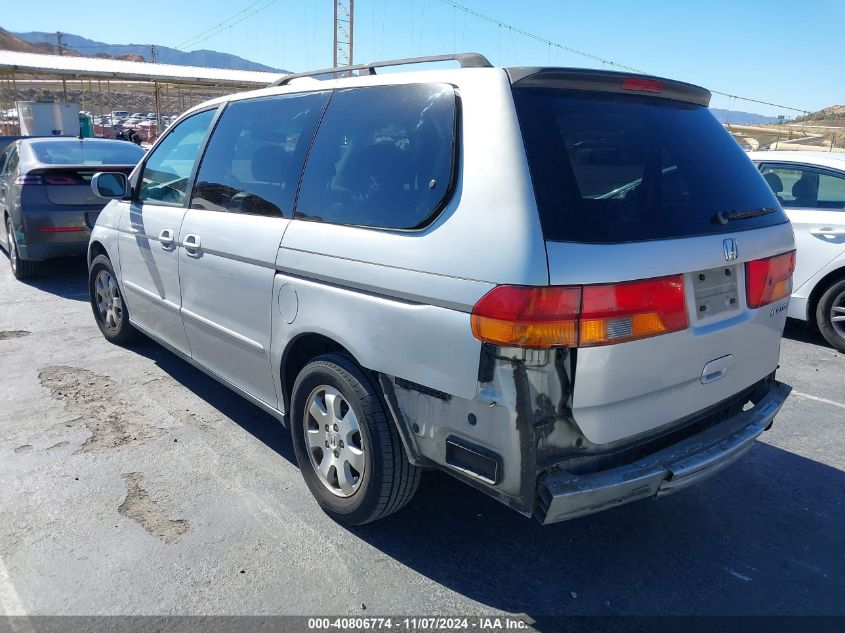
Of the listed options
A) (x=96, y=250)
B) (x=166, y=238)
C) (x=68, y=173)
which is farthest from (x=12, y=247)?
(x=166, y=238)

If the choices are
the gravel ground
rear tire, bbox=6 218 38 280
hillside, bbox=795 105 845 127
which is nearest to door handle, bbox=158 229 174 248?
the gravel ground

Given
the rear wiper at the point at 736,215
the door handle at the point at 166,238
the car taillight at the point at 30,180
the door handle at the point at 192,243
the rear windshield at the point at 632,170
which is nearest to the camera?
the rear windshield at the point at 632,170

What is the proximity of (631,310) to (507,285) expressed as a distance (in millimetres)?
442

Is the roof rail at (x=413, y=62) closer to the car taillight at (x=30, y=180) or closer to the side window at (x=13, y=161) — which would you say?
the car taillight at (x=30, y=180)

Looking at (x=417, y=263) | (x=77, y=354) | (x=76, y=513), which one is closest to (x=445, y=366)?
(x=417, y=263)

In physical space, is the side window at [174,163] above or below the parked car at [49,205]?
above

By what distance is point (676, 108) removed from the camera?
2.79 meters

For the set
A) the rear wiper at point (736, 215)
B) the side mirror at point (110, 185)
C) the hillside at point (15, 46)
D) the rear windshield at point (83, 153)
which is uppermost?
the hillside at point (15, 46)

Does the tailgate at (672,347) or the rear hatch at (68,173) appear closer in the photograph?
the tailgate at (672,347)

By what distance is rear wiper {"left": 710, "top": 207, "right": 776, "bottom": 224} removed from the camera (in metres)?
2.58

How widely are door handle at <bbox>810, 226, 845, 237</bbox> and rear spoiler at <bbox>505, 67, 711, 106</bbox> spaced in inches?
152

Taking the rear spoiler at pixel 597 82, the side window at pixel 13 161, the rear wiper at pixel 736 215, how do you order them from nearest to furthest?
the rear spoiler at pixel 597 82 < the rear wiper at pixel 736 215 < the side window at pixel 13 161

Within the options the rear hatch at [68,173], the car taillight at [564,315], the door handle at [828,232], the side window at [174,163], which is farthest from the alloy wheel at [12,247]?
the door handle at [828,232]

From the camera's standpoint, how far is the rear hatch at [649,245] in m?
2.13
